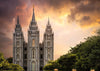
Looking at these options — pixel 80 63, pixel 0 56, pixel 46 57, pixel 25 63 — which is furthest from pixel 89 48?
pixel 25 63

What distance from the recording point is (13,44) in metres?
68.0

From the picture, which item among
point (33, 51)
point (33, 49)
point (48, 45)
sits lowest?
point (33, 51)

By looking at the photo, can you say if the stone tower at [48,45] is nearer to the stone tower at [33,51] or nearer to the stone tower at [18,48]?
the stone tower at [33,51]

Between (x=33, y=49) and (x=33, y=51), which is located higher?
(x=33, y=49)

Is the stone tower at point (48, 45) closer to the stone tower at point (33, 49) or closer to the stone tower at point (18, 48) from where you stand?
the stone tower at point (33, 49)

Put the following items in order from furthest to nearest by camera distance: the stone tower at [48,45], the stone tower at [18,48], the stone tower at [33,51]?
the stone tower at [18,48] → the stone tower at [48,45] → the stone tower at [33,51]

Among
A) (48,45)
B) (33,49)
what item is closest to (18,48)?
(33,49)

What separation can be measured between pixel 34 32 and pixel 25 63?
36.9 ft

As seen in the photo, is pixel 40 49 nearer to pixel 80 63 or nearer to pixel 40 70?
pixel 40 70

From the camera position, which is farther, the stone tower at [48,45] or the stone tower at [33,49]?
the stone tower at [48,45]

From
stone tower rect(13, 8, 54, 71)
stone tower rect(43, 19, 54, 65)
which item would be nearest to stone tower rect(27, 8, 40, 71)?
stone tower rect(13, 8, 54, 71)

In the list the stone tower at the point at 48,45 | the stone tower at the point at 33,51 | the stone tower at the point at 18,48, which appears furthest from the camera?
the stone tower at the point at 18,48

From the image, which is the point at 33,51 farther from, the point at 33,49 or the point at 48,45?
the point at 48,45

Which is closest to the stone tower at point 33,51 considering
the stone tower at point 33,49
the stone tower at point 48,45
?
the stone tower at point 33,49
